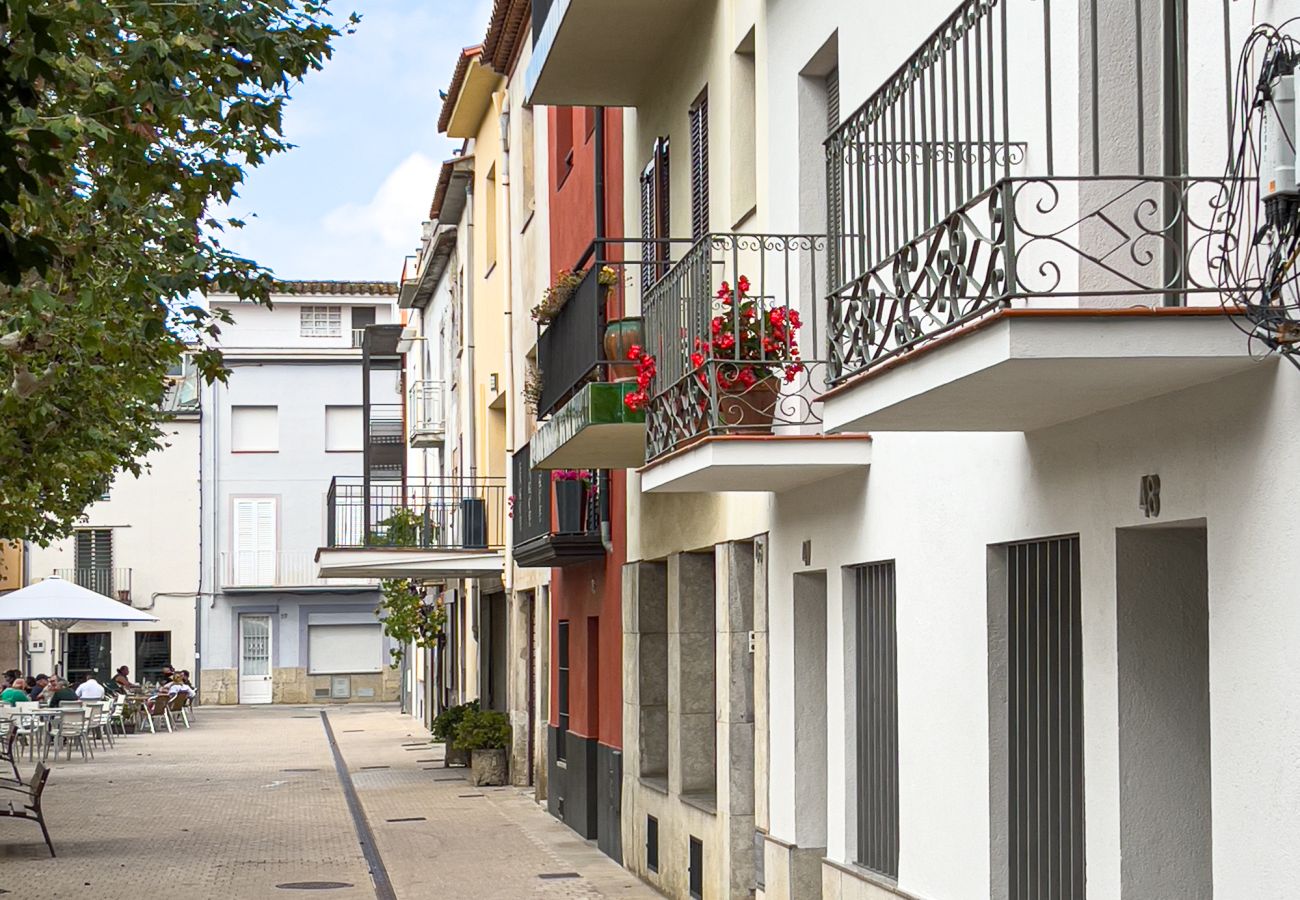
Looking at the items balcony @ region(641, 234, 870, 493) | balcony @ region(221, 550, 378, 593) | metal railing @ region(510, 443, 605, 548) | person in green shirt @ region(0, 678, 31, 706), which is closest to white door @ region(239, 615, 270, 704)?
balcony @ region(221, 550, 378, 593)

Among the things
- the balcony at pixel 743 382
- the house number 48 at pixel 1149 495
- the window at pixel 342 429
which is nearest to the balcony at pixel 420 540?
the balcony at pixel 743 382

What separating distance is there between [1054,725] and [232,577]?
53002 mm

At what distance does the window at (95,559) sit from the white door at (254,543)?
3760 millimetres

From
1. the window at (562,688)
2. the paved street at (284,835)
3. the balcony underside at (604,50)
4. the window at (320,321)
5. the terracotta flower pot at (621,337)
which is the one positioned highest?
the window at (320,321)

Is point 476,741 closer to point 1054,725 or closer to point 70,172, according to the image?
point 70,172

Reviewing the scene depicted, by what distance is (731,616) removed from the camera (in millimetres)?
12812

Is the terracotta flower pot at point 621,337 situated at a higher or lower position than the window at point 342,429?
lower

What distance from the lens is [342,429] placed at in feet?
198

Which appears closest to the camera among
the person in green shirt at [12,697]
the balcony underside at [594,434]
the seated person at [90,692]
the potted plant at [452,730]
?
the balcony underside at [594,434]

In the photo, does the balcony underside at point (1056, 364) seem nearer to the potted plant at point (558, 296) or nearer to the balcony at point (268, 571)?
the potted plant at point (558, 296)

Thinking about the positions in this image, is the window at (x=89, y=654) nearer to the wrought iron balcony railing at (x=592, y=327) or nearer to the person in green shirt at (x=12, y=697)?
the person in green shirt at (x=12, y=697)

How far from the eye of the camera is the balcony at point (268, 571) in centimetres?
5838

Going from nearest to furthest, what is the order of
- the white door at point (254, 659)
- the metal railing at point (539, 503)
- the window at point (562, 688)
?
1. the metal railing at point (539, 503)
2. the window at point (562, 688)
3. the white door at point (254, 659)

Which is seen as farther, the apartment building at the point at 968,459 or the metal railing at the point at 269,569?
the metal railing at the point at 269,569
